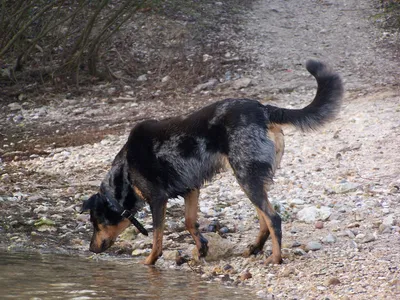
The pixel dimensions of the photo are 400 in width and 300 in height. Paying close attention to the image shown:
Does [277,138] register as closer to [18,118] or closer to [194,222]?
[194,222]

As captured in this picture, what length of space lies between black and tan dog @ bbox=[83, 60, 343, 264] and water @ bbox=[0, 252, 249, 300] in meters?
0.37

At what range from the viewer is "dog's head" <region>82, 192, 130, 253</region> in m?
7.40

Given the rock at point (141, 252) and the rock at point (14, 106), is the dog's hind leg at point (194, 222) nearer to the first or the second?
the rock at point (141, 252)

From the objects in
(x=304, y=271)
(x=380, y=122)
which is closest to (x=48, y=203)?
(x=304, y=271)

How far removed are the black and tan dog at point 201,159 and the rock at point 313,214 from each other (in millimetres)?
1024

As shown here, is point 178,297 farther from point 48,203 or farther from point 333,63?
point 333,63

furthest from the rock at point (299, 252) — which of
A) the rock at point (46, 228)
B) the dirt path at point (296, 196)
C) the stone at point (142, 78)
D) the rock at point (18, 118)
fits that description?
the stone at point (142, 78)

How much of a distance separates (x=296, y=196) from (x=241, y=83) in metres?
7.34

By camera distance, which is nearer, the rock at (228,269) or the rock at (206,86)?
the rock at (228,269)

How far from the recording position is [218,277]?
652 cm

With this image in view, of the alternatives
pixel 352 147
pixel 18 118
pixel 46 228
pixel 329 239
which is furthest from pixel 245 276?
pixel 18 118

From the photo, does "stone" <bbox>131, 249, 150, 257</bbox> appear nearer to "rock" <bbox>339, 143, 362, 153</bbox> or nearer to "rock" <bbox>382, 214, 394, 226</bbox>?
"rock" <bbox>382, 214, 394, 226</bbox>

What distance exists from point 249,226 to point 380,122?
4.10 meters

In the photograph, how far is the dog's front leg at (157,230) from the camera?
707 cm
